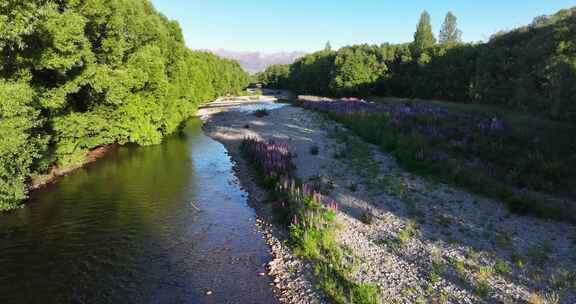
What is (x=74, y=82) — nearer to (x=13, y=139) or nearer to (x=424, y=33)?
(x=13, y=139)

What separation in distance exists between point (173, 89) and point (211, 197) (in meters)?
19.9

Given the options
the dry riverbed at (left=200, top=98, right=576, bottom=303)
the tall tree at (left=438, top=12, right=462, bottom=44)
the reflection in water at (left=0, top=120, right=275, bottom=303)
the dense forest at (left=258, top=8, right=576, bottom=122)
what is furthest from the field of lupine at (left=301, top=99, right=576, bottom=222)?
the tall tree at (left=438, top=12, right=462, bottom=44)

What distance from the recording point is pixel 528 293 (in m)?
9.58

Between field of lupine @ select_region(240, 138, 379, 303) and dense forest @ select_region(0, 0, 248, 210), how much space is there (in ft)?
34.9

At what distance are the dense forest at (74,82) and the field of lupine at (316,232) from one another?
10.6 meters

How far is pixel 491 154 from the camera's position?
71.8ft

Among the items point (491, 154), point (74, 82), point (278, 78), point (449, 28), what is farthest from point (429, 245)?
point (278, 78)

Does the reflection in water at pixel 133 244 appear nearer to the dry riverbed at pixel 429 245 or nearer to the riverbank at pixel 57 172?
the riverbank at pixel 57 172

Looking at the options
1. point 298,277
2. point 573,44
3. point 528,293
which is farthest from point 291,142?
point 573,44

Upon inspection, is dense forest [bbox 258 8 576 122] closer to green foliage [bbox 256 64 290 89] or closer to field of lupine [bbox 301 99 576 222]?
field of lupine [bbox 301 99 576 222]

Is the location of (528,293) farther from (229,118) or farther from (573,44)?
(229,118)

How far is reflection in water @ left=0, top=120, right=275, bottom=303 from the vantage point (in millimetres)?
10578

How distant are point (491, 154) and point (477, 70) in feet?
133

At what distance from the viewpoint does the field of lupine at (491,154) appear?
16.9m
